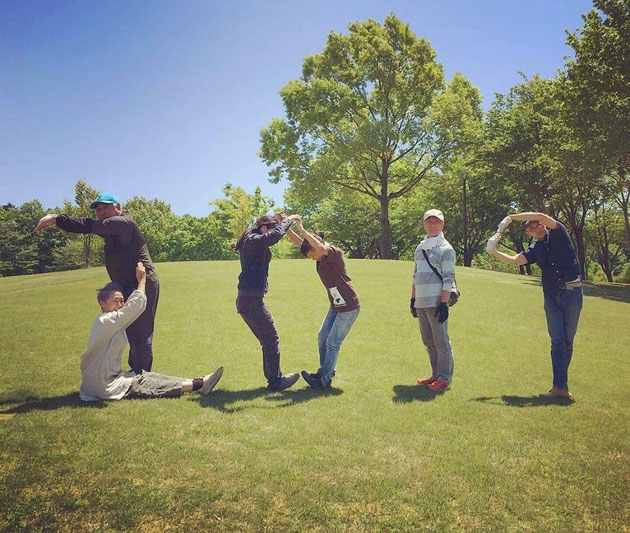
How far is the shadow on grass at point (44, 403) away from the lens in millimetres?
5266

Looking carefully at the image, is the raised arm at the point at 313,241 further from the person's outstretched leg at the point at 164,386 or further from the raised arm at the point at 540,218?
the raised arm at the point at 540,218

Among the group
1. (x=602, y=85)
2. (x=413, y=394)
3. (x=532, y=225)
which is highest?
(x=602, y=85)

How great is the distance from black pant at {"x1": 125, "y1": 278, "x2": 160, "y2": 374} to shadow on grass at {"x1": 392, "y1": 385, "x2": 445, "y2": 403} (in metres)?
3.69

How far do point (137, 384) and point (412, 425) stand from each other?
3632 mm

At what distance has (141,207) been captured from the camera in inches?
3098

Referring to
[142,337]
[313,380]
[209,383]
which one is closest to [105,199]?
[142,337]

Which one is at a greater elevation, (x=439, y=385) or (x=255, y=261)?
(x=255, y=261)

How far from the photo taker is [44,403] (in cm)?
551

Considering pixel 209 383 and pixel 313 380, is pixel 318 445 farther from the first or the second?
pixel 209 383

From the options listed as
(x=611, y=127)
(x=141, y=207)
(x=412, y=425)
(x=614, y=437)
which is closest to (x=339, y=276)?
(x=412, y=425)

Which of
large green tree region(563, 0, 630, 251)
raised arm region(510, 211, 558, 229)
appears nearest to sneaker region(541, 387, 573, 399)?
raised arm region(510, 211, 558, 229)

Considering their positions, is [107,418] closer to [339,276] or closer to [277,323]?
[339,276]

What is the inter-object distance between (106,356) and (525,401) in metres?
5.82

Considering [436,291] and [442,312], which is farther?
[436,291]
